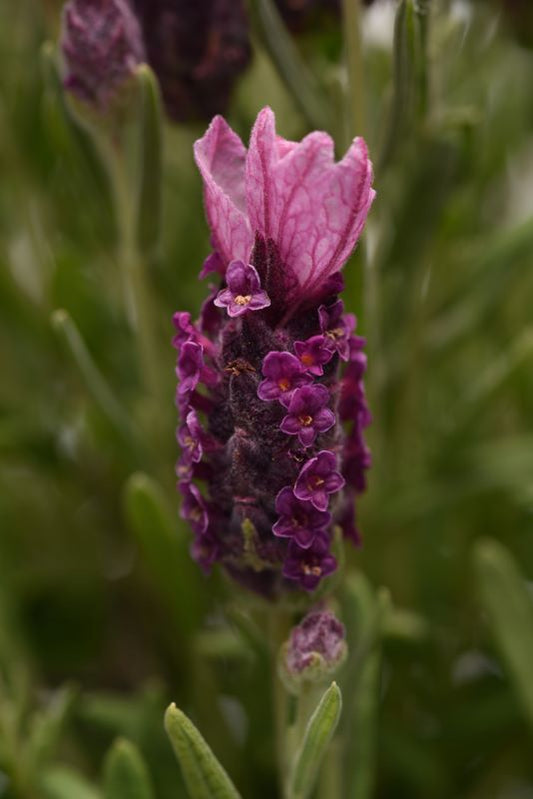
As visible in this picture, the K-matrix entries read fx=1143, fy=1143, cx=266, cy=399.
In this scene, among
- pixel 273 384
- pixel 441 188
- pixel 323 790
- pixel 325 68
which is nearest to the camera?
pixel 273 384

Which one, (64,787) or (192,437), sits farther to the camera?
(64,787)

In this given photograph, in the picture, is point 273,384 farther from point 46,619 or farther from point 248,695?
point 46,619

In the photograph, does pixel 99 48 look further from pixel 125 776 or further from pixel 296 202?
pixel 125 776

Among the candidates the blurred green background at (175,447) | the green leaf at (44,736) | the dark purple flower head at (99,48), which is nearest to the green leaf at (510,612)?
the blurred green background at (175,447)

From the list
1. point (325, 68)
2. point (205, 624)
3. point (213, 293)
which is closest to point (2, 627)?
point (205, 624)

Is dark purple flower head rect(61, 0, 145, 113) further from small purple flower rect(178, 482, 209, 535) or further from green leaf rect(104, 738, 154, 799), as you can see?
green leaf rect(104, 738, 154, 799)

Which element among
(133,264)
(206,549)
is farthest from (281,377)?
(133,264)
